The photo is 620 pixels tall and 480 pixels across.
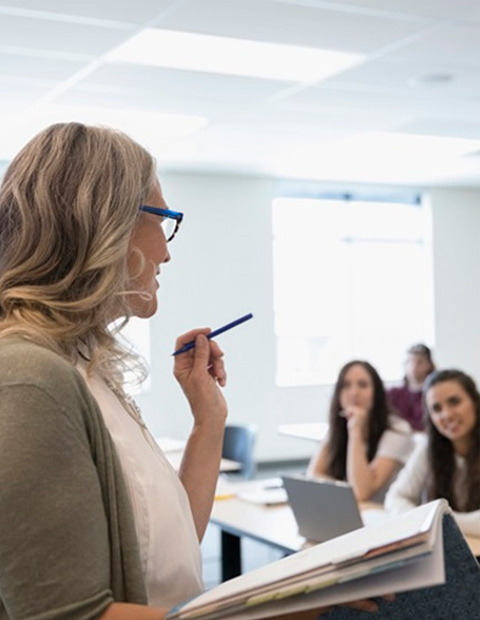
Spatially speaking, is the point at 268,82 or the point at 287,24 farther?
the point at 268,82

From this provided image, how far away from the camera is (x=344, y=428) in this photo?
4426 mm

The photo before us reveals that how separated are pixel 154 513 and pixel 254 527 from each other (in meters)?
2.32

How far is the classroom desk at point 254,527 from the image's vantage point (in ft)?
10.5

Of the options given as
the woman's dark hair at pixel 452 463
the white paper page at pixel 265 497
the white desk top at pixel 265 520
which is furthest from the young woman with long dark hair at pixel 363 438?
the woman's dark hair at pixel 452 463

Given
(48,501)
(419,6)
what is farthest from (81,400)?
(419,6)

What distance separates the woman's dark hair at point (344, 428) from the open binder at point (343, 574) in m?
3.26

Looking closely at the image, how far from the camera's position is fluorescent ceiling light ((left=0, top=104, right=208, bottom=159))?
5535mm

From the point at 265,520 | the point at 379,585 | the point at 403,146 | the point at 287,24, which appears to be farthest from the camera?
the point at 403,146

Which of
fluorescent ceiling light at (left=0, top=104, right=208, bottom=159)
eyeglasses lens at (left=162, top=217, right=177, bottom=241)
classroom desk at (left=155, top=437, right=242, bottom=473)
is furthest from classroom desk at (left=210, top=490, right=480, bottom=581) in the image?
fluorescent ceiling light at (left=0, top=104, right=208, bottom=159)

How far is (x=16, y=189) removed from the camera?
1.16 m

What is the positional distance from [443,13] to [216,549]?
3.28 meters

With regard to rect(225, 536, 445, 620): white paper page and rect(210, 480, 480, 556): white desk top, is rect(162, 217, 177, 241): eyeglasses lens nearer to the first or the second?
rect(225, 536, 445, 620): white paper page

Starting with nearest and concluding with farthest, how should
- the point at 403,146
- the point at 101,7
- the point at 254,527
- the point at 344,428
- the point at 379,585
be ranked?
the point at 379,585
the point at 254,527
the point at 101,7
the point at 344,428
the point at 403,146

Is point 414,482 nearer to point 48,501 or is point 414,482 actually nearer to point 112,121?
point 48,501
